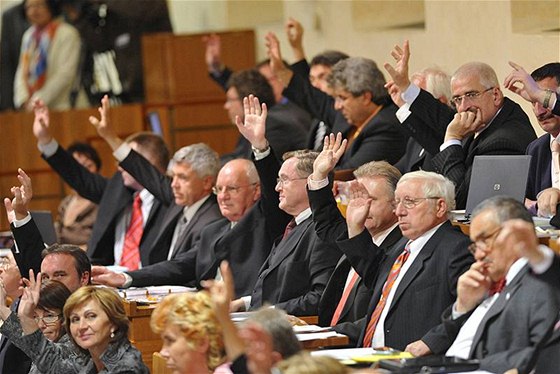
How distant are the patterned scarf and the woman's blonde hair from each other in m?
8.42

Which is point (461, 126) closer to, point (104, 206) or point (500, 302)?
point (500, 302)

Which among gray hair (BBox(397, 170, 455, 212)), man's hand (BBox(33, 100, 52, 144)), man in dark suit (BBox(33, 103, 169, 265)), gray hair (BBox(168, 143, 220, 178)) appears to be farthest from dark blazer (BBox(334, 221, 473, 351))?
man's hand (BBox(33, 100, 52, 144))

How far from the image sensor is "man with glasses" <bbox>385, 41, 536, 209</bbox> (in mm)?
7195

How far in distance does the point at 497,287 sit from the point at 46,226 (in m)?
4.47

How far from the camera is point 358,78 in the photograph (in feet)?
29.3

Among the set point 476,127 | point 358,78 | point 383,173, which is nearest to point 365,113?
point 358,78

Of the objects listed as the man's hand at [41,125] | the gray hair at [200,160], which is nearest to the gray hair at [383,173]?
the gray hair at [200,160]

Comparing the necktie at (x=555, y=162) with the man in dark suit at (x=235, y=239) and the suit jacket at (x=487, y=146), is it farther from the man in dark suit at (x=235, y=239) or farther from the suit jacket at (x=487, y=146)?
the man in dark suit at (x=235, y=239)

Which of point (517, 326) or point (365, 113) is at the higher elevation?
point (365, 113)

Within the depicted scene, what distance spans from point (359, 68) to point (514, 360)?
3.99 metres

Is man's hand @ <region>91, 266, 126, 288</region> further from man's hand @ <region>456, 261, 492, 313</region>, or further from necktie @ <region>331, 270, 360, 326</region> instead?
man's hand @ <region>456, 261, 492, 313</region>

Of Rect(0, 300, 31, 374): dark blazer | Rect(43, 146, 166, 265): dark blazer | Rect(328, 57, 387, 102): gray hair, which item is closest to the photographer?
Rect(0, 300, 31, 374): dark blazer

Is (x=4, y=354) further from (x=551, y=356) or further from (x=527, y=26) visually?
(x=527, y=26)

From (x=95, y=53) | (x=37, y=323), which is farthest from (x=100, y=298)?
(x=95, y=53)
